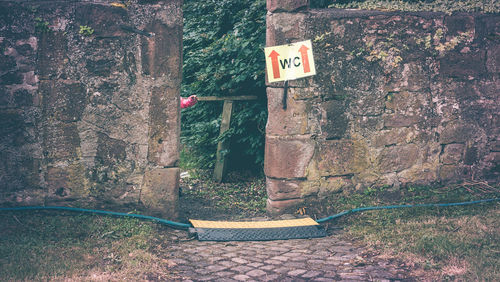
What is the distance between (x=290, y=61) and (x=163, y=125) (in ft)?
4.68

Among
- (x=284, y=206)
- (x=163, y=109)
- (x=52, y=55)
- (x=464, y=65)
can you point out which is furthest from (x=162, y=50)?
(x=464, y=65)

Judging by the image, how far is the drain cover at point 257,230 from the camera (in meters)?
4.18

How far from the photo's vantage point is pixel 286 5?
15.0 feet

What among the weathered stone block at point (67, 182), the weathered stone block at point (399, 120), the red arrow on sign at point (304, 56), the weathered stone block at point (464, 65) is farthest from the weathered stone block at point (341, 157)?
the weathered stone block at point (67, 182)

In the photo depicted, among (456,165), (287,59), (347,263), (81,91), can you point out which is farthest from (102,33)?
(456,165)

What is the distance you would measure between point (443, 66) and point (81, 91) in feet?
12.4

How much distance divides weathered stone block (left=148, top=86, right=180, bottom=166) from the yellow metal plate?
2.24ft

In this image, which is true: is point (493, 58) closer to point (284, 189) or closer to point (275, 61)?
point (275, 61)

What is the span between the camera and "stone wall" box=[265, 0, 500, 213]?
4.69 metres

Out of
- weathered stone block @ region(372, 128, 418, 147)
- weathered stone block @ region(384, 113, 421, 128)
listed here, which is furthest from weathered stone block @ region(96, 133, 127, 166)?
weathered stone block @ region(384, 113, 421, 128)

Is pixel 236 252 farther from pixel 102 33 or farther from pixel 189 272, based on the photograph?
pixel 102 33

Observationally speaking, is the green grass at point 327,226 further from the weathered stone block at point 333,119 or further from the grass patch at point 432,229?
the weathered stone block at point 333,119

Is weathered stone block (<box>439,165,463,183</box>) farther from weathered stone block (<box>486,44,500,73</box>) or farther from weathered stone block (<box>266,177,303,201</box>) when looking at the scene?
weathered stone block (<box>266,177,303,201</box>)

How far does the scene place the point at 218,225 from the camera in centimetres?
448
